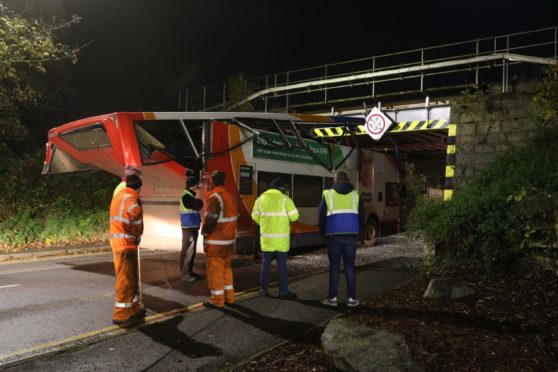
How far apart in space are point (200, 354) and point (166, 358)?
0.30m

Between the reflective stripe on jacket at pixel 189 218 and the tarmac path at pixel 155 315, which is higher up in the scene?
the reflective stripe on jacket at pixel 189 218

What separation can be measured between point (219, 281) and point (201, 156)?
3.26 meters

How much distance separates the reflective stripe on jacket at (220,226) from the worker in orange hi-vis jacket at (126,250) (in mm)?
956

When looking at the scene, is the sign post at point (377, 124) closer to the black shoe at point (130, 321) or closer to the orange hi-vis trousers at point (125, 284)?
the orange hi-vis trousers at point (125, 284)

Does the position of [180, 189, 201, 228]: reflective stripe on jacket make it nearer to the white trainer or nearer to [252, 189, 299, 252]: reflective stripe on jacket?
[252, 189, 299, 252]: reflective stripe on jacket

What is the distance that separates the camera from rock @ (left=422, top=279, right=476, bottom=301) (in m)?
5.48

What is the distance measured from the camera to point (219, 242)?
19.3ft

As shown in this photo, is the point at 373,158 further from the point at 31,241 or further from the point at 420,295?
the point at 31,241

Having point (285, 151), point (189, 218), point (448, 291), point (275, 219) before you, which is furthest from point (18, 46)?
point (448, 291)

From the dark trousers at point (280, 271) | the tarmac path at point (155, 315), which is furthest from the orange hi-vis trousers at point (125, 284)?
the dark trousers at point (280, 271)

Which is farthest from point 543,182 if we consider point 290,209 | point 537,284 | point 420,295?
point 290,209

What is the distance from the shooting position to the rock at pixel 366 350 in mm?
3322

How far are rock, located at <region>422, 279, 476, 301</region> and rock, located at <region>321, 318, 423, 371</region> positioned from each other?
1.98 metres

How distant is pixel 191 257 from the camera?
7.65 meters
